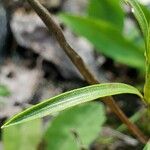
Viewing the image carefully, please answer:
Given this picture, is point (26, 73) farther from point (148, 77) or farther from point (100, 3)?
point (148, 77)

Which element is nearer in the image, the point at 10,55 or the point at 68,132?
the point at 68,132

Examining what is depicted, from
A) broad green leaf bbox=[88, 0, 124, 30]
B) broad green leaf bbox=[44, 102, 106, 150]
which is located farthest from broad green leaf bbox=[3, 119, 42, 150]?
broad green leaf bbox=[88, 0, 124, 30]

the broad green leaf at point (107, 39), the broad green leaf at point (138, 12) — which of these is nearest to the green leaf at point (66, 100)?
the broad green leaf at point (138, 12)

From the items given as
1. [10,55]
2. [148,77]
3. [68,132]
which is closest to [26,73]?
[10,55]

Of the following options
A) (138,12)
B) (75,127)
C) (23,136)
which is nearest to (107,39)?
(75,127)

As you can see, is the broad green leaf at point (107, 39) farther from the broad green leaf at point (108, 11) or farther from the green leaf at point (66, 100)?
the green leaf at point (66, 100)

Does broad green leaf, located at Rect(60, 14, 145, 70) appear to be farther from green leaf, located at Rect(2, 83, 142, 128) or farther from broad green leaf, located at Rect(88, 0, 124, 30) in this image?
green leaf, located at Rect(2, 83, 142, 128)
